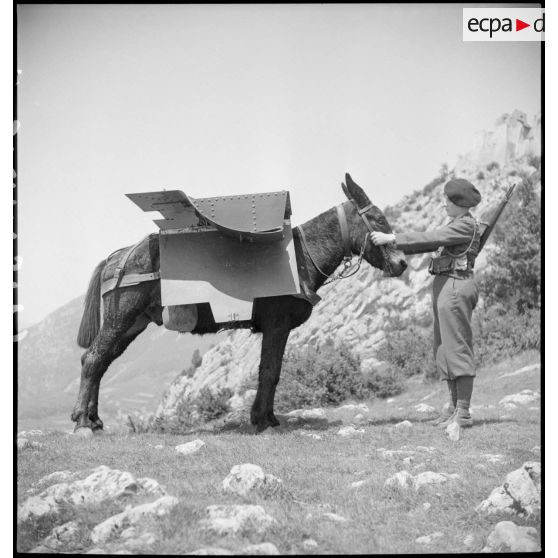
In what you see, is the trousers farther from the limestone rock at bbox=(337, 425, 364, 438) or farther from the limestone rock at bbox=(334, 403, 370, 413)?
the limestone rock at bbox=(334, 403, 370, 413)

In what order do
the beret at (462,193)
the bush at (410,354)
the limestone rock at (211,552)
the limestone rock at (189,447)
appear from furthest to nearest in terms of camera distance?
the bush at (410,354)
the beret at (462,193)
the limestone rock at (189,447)
the limestone rock at (211,552)

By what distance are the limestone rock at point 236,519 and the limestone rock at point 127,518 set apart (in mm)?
309

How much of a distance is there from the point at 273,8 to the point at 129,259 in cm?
334

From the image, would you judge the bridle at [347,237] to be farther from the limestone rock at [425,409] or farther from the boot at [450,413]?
the limestone rock at [425,409]

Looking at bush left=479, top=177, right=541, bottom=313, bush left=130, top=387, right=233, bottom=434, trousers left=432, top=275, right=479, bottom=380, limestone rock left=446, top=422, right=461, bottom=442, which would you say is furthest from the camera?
bush left=479, top=177, right=541, bottom=313

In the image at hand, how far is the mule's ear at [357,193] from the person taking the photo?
22.6ft

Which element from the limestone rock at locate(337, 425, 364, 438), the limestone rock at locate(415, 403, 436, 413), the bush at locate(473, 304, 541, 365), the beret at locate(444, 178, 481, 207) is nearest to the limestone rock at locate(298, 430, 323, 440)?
the limestone rock at locate(337, 425, 364, 438)

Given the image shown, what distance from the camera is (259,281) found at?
6723mm

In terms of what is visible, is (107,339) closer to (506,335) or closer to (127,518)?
(127,518)

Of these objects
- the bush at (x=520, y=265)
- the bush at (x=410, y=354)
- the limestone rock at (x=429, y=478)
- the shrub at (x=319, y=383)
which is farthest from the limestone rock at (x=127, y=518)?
the bush at (x=520, y=265)

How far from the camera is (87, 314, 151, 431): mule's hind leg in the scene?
719cm

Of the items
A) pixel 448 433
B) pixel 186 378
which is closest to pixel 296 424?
pixel 448 433

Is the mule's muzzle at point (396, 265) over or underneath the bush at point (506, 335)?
over

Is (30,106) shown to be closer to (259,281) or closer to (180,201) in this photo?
(180,201)
